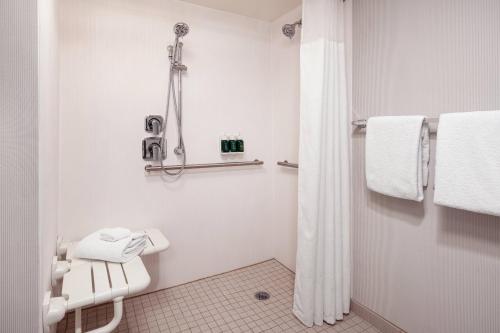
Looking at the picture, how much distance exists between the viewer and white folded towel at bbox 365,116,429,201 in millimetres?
1435

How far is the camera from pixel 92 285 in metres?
1.35

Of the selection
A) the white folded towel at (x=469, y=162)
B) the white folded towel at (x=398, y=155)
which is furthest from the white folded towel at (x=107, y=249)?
the white folded towel at (x=469, y=162)

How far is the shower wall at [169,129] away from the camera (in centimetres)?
185

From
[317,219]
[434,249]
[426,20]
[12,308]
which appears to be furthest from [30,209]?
[426,20]

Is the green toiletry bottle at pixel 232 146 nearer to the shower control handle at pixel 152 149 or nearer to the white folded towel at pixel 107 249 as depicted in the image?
the shower control handle at pixel 152 149

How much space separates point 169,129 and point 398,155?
154cm

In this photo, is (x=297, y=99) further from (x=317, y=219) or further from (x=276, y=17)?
(x=317, y=219)

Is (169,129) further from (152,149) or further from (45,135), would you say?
(45,135)

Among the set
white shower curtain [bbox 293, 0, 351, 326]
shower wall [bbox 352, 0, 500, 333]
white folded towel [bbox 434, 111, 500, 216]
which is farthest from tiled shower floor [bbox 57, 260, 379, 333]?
white folded towel [bbox 434, 111, 500, 216]

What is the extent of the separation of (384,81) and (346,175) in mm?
603

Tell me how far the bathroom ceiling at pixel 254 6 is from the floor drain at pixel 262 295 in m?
2.22

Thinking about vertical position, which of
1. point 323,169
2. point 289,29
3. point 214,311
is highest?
point 289,29

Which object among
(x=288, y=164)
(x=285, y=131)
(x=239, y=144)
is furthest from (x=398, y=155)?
(x=239, y=144)

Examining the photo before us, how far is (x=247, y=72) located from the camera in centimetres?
248
